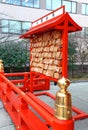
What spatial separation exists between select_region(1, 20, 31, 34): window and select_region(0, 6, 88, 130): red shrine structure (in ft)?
32.8

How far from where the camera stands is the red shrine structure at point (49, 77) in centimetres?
193

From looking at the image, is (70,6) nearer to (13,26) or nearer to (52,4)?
(52,4)

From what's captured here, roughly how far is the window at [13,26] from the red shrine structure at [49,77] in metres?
9.98

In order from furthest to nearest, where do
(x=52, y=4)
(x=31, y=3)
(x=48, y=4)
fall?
1. (x=52, y=4)
2. (x=48, y=4)
3. (x=31, y=3)

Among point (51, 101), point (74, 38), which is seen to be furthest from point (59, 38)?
point (74, 38)

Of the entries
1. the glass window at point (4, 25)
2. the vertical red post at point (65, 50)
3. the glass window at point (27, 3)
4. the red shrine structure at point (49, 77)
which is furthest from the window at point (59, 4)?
the vertical red post at point (65, 50)

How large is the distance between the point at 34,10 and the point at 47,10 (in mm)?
1240

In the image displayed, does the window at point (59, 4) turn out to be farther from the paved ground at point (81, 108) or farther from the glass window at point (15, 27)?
the paved ground at point (81, 108)

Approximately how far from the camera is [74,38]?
15.6m

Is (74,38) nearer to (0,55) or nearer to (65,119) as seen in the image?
(0,55)

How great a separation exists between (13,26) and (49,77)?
39.3ft

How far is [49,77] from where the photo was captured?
192 inches

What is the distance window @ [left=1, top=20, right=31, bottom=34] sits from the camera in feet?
51.2

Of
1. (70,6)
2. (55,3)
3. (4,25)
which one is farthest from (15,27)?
(70,6)
